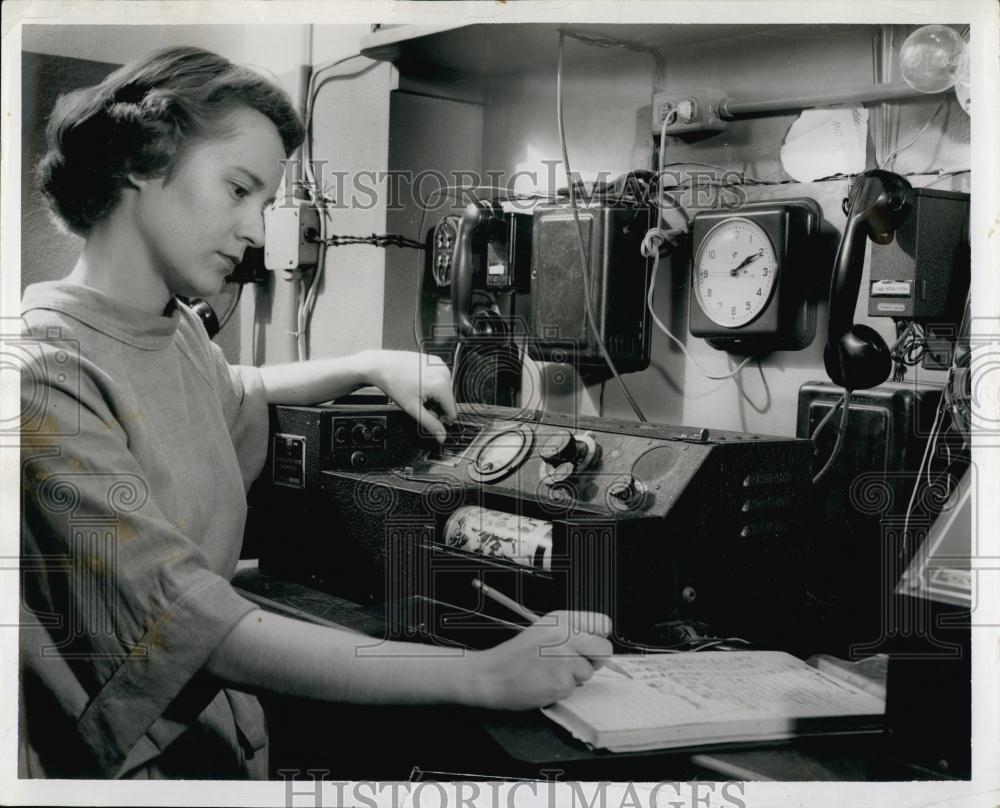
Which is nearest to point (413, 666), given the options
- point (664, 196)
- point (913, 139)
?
point (664, 196)

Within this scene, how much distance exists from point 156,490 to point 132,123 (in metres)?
0.46

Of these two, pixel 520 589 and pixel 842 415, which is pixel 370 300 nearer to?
pixel 520 589

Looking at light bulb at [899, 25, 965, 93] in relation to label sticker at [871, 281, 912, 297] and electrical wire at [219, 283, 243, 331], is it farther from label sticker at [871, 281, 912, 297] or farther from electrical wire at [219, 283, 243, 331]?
electrical wire at [219, 283, 243, 331]

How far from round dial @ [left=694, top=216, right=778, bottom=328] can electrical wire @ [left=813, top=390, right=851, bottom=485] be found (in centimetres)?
18

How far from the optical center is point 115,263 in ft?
3.69

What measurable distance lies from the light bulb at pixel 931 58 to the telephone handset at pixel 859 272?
0.15 m

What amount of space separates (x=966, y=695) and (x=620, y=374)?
0.78 m

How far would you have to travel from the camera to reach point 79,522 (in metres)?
1.03

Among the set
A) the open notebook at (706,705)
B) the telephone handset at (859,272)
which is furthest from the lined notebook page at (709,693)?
the telephone handset at (859,272)

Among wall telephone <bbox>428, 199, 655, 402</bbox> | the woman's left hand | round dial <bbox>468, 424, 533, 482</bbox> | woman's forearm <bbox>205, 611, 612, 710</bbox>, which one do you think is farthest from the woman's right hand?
wall telephone <bbox>428, 199, 655, 402</bbox>

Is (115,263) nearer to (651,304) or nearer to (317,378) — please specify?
(317,378)

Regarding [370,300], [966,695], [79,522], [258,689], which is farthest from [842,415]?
[79,522]

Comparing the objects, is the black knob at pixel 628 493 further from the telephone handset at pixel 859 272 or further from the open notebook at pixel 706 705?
the telephone handset at pixel 859 272

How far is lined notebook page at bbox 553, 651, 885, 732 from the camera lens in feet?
2.76
